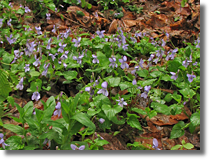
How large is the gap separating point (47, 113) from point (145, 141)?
102cm

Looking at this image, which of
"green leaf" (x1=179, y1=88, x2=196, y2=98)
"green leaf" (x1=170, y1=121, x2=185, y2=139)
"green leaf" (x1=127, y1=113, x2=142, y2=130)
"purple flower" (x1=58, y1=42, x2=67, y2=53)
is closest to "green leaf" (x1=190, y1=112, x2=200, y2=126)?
"green leaf" (x1=170, y1=121, x2=185, y2=139)

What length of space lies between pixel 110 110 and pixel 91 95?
1.36ft

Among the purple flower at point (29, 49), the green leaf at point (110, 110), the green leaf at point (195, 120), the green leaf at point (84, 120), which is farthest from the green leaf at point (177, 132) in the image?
the purple flower at point (29, 49)

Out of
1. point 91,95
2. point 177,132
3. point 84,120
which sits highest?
point 84,120

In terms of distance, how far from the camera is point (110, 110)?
175cm

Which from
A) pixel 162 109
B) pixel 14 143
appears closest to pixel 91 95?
pixel 162 109

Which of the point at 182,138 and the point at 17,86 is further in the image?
the point at 17,86

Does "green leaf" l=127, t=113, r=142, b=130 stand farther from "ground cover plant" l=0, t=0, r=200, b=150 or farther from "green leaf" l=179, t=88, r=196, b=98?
"green leaf" l=179, t=88, r=196, b=98

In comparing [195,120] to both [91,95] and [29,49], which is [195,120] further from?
[29,49]

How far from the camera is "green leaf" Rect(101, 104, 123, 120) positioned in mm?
1707

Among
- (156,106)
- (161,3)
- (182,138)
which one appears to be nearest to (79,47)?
(156,106)

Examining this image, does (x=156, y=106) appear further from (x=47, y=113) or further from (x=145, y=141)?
(x=47, y=113)

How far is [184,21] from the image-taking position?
→ 4.15m

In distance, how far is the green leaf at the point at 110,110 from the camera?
1.71 metres
